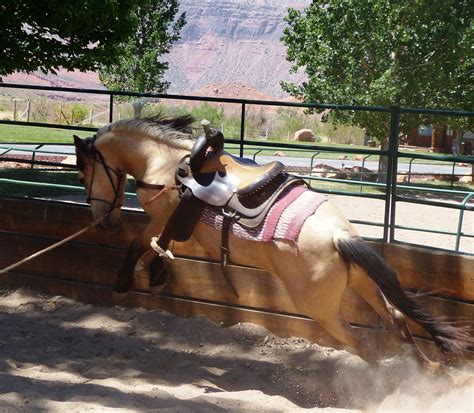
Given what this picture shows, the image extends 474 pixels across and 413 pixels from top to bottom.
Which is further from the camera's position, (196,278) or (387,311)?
(196,278)

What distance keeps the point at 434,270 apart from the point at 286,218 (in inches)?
54.2

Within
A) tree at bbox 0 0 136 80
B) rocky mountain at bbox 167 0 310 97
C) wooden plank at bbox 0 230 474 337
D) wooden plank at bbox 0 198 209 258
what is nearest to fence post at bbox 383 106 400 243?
wooden plank at bbox 0 230 474 337

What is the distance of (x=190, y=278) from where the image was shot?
6.18 m

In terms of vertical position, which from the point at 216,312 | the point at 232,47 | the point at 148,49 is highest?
the point at 232,47

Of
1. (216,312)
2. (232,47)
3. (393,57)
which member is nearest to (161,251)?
(216,312)

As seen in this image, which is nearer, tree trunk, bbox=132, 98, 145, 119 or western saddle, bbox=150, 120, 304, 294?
western saddle, bbox=150, 120, 304, 294

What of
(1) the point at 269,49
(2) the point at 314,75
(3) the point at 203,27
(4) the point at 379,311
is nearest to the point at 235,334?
(4) the point at 379,311

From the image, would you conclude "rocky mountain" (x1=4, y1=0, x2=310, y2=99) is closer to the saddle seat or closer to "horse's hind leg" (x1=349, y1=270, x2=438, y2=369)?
the saddle seat

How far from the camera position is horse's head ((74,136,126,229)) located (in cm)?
538

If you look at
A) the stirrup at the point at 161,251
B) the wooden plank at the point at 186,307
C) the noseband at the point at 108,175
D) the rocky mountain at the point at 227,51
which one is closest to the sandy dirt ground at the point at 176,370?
the wooden plank at the point at 186,307

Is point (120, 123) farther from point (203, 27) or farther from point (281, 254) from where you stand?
point (203, 27)

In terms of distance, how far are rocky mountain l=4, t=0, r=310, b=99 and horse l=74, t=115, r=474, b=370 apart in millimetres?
122341

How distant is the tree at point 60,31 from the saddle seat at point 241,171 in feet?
22.8

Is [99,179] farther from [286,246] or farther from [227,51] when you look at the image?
[227,51]
